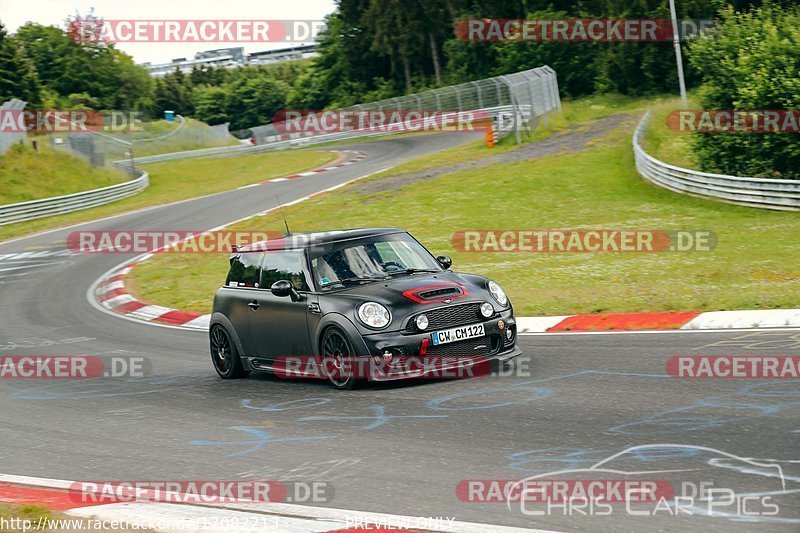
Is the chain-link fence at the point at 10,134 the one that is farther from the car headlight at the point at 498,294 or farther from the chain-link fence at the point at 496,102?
the car headlight at the point at 498,294

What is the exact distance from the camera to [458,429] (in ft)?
24.3

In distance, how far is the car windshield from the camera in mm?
9836

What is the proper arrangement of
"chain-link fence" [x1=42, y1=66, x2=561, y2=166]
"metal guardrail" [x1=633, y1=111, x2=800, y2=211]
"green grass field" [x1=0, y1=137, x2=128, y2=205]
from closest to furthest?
"metal guardrail" [x1=633, y1=111, x2=800, y2=211], "green grass field" [x1=0, y1=137, x2=128, y2=205], "chain-link fence" [x1=42, y1=66, x2=561, y2=166]

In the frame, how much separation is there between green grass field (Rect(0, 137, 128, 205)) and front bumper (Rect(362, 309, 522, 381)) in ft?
103

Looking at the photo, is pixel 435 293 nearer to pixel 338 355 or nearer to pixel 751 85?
pixel 338 355

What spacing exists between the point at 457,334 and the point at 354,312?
0.98 metres

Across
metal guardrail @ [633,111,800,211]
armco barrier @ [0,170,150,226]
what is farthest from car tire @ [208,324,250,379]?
armco barrier @ [0,170,150,226]

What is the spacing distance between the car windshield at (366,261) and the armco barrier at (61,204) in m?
26.6

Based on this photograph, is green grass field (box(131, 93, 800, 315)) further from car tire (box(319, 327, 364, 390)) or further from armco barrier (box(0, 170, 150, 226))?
armco barrier (box(0, 170, 150, 226))

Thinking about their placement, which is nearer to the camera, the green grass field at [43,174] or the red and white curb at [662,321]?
the red and white curb at [662,321]

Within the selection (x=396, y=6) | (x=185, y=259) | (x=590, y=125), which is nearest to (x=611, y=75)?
(x=590, y=125)

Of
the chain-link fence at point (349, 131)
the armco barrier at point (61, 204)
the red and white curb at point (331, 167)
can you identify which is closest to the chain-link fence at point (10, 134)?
the chain-link fence at point (349, 131)

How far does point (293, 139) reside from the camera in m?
59.9

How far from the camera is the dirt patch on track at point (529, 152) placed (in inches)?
1254
